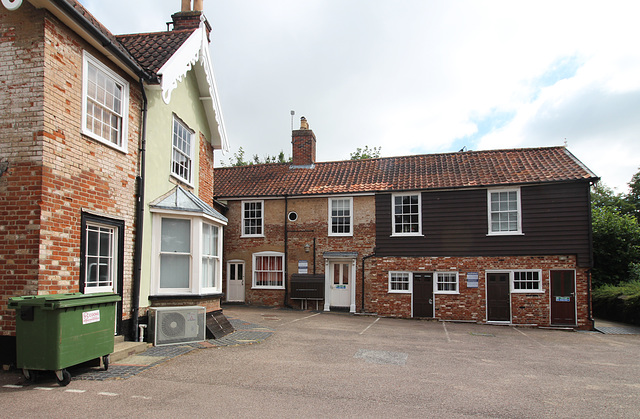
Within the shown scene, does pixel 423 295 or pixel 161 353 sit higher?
pixel 423 295

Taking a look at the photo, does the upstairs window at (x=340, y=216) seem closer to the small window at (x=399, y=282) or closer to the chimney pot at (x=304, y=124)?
the small window at (x=399, y=282)

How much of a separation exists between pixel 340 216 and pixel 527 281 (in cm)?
829

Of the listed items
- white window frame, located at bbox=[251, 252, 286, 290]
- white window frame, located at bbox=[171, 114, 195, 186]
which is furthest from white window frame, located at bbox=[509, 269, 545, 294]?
white window frame, located at bbox=[171, 114, 195, 186]

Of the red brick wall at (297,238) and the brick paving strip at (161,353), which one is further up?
the red brick wall at (297,238)

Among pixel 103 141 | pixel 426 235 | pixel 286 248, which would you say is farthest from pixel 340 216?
pixel 103 141

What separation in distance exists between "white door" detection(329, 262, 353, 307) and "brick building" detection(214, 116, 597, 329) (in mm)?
48

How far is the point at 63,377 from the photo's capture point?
6.76 meters

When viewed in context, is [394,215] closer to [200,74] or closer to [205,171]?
[205,171]

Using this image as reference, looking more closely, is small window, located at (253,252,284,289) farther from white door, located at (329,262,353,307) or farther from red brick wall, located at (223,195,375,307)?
white door, located at (329,262,353,307)

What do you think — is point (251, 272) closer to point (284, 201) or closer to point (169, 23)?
point (284, 201)

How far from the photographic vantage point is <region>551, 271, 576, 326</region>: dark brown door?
18031 mm

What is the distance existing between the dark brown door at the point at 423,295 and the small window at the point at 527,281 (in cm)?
333

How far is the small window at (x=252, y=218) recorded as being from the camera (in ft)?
73.6

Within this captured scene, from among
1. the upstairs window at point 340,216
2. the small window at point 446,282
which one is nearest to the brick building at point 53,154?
the upstairs window at point 340,216
